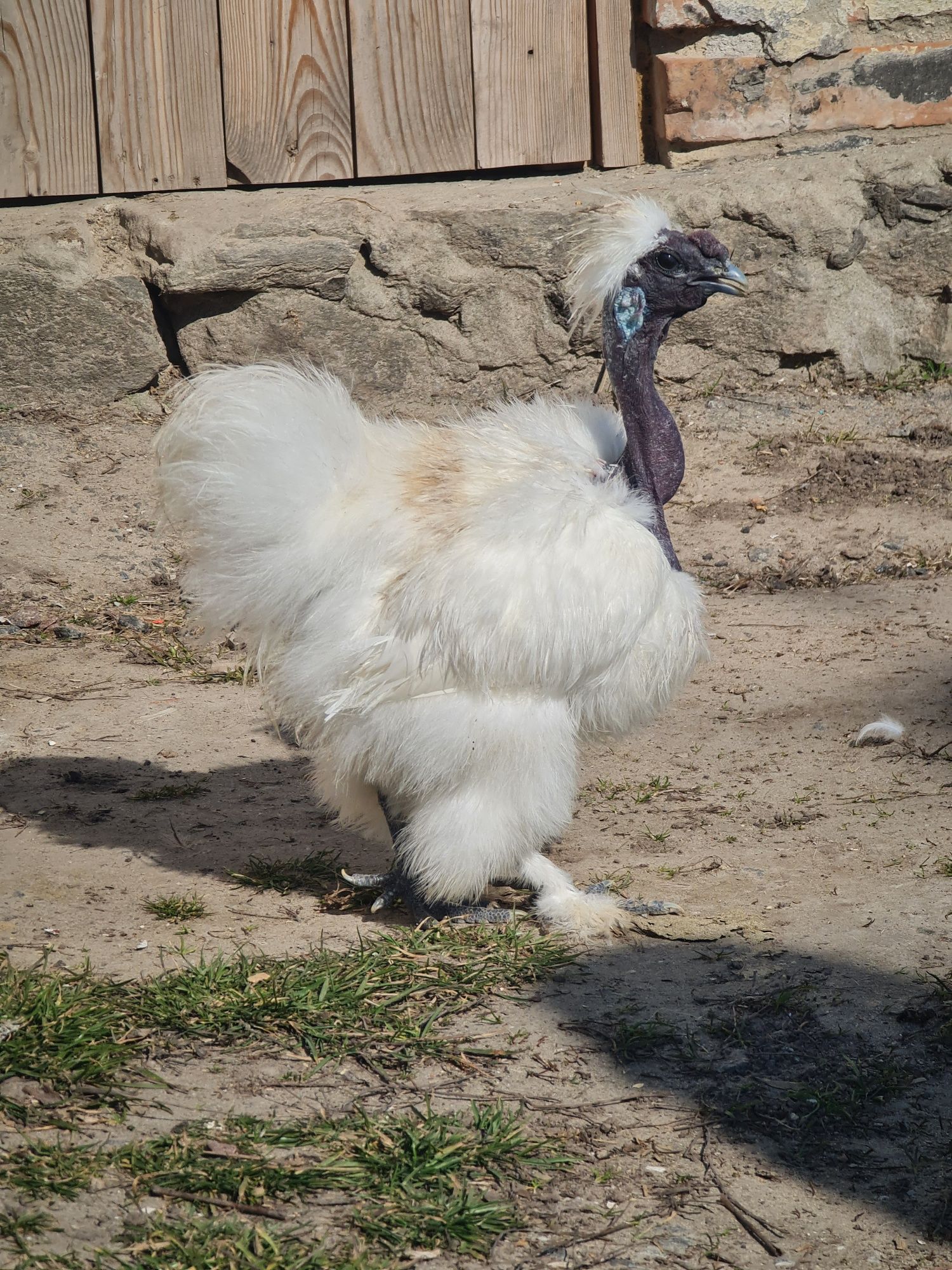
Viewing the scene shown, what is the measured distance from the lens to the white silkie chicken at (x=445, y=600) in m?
3.26

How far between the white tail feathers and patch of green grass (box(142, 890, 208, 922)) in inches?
28.0

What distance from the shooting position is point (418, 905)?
356cm

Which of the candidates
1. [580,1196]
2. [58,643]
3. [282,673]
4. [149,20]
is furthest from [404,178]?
[580,1196]

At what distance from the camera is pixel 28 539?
5.75 meters

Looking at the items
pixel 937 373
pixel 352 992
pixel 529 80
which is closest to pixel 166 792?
pixel 352 992

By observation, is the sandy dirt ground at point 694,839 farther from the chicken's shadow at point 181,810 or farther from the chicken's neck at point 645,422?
the chicken's neck at point 645,422

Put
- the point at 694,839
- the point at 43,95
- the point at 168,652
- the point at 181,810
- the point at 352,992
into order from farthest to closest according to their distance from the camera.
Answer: the point at 43,95, the point at 168,652, the point at 181,810, the point at 694,839, the point at 352,992

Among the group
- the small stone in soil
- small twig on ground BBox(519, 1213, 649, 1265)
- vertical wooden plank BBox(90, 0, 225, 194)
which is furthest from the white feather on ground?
vertical wooden plank BBox(90, 0, 225, 194)

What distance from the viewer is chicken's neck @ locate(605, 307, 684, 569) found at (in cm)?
372

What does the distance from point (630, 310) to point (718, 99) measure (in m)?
3.12

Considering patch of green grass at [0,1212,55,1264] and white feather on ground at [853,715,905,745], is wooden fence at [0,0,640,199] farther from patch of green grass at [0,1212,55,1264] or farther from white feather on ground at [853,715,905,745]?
patch of green grass at [0,1212,55,1264]

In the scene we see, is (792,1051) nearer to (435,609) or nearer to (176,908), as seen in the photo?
(435,609)

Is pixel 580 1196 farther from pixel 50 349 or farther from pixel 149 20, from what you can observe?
pixel 149 20

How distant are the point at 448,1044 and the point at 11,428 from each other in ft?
14.3
